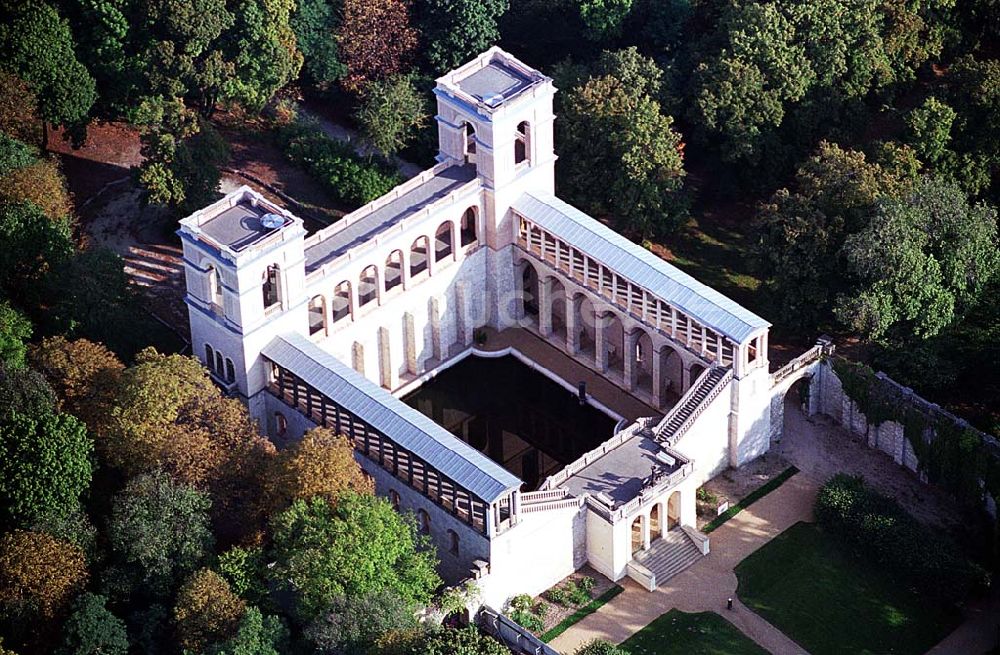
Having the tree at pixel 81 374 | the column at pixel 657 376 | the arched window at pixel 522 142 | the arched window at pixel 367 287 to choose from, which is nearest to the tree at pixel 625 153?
the arched window at pixel 522 142

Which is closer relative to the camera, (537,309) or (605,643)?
(605,643)

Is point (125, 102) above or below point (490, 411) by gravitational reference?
above

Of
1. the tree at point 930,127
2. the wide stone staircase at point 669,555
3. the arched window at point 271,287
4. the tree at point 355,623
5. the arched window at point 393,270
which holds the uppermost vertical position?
the tree at point 930,127

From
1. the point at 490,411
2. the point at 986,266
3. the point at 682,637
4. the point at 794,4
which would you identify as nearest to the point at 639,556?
the point at 682,637

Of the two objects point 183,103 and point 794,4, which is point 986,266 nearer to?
point 794,4

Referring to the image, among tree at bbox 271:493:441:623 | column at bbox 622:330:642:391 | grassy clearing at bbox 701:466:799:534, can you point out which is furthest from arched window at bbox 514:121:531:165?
A: tree at bbox 271:493:441:623

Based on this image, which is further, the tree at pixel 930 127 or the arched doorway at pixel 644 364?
the tree at pixel 930 127

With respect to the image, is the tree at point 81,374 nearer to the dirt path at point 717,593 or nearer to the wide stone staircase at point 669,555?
the dirt path at point 717,593

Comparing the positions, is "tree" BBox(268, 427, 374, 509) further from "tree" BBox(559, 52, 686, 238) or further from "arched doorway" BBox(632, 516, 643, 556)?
"tree" BBox(559, 52, 686, 238)
